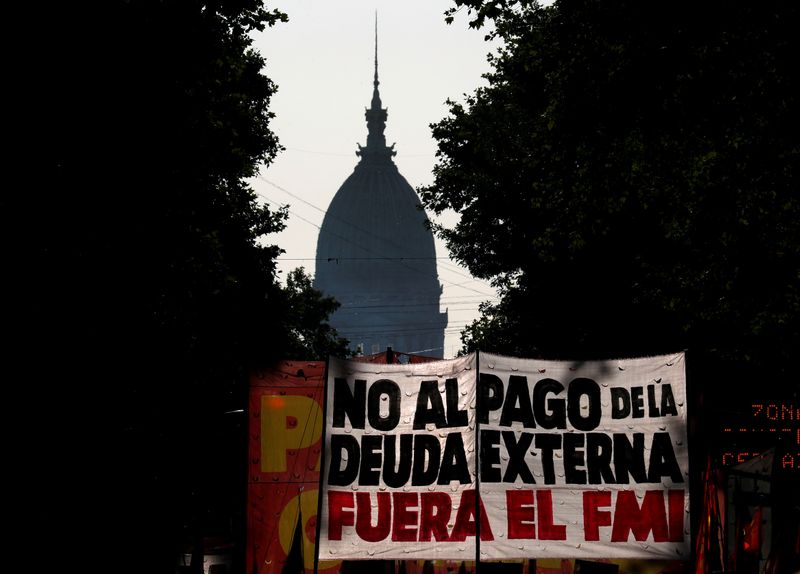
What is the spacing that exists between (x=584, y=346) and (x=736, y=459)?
22847 mm

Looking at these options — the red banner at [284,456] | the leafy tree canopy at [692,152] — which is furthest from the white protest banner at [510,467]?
the leafy tree canopy at [692,152]

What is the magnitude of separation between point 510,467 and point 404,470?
90cm

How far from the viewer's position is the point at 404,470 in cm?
1208

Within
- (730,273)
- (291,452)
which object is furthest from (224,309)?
(291,452)

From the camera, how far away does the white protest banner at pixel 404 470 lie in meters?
12.0

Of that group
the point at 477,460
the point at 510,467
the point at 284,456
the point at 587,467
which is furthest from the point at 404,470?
the point at 587,467

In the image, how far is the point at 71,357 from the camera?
52.0ft

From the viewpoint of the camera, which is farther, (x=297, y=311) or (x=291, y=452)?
(x=297, y=311)

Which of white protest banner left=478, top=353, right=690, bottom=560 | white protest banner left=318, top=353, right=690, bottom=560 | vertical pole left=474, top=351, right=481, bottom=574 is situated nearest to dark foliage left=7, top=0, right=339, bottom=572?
white protest banner left=318, top=353, right=690, bottom=560

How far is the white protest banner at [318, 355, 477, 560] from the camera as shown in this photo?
1198 centimetres

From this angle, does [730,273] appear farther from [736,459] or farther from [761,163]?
[736,459]

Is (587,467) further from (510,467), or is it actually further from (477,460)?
(477,460)

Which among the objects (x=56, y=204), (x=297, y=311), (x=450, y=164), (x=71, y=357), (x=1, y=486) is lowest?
(x=1, y=486)

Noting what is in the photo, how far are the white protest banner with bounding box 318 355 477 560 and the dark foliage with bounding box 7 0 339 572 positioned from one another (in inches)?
36.3
